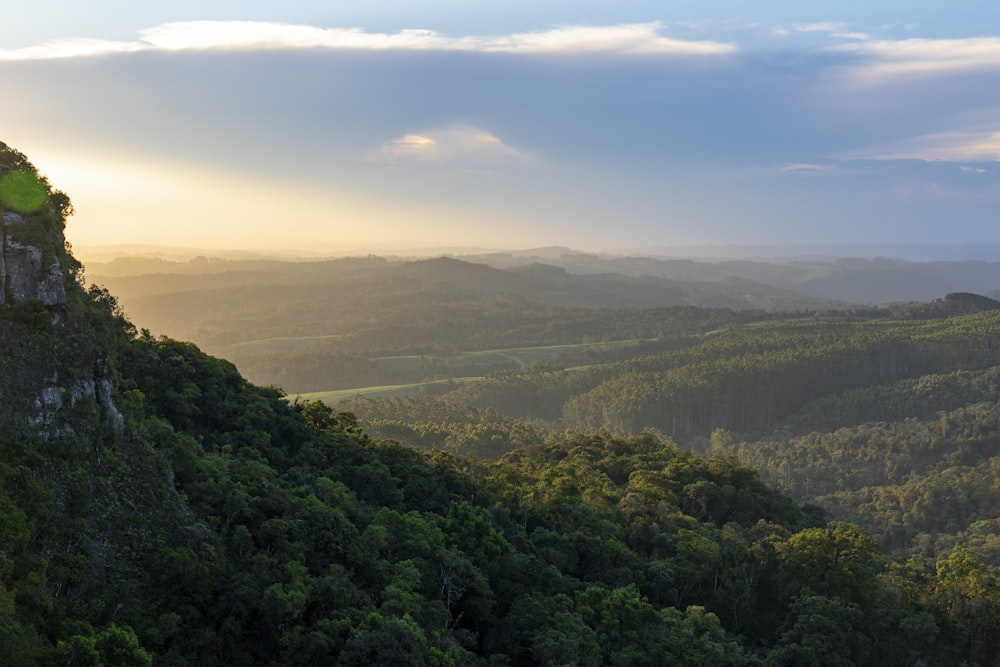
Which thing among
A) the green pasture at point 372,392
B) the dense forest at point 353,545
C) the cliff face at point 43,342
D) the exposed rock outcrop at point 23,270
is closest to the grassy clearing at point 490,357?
the green pasture at point 372,392

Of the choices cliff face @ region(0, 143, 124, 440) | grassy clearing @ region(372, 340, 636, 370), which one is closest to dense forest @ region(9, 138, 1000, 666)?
cliff face @ region(0, 143, 124, 440)

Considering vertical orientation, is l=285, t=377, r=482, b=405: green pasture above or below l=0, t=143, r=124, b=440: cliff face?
below

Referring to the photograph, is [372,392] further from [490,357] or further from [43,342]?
[43,342]

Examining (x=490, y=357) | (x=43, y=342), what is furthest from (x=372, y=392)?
(x=43, y=342)

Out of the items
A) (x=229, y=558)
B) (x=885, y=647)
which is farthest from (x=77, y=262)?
(x=885, y=647)

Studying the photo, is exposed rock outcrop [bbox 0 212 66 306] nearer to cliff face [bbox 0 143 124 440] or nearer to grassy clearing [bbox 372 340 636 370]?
cliff face [bbox 0 143 124 440]

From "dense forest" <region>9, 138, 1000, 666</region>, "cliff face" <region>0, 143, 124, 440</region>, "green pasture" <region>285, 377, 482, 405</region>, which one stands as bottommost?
"green pasture" <region>285, 377, 482, 405</region>

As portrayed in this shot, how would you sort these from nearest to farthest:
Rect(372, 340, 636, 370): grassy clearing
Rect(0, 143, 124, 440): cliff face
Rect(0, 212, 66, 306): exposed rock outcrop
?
Rect(0, 143, 124, 440): cliff face < Rect(0, 212, 66, 306): exposed rock outcrop < Rect(372, 340, 636, 370): grassy clearing

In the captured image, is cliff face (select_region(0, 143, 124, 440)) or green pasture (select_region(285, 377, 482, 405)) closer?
cliff face (select_region(0, 143, 124, 440))
